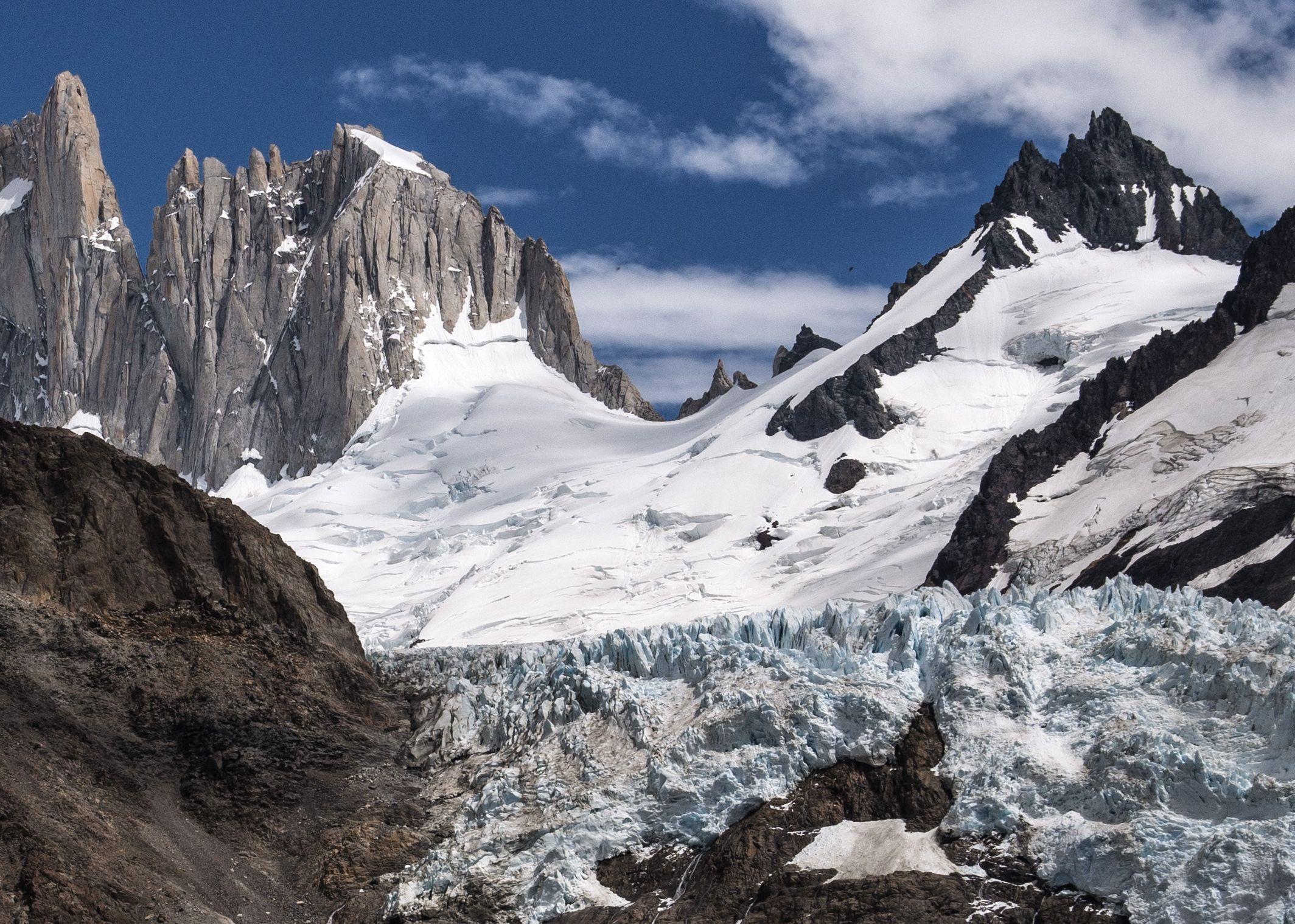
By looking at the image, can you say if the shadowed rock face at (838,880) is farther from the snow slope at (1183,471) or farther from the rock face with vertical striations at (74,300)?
the rock face with vertical striations at (74,300)

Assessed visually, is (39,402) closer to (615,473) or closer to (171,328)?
(171,328)

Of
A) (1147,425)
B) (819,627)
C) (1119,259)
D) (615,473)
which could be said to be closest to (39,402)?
(615,473)

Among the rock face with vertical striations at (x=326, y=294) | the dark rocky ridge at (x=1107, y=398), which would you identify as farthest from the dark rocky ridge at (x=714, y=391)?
the dark rocky ridge at (x=1107, y=398)

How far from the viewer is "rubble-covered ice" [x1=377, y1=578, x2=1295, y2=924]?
43.7m

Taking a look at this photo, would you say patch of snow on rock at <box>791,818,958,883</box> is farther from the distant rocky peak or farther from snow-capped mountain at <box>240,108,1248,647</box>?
the distant rocky peak

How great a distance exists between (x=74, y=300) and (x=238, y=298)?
2128 centimetres

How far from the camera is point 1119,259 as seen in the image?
6329 inches

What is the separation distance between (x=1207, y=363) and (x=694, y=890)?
230 feet

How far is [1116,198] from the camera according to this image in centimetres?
16900

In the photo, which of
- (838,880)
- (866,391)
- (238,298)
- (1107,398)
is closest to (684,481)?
(866,391)

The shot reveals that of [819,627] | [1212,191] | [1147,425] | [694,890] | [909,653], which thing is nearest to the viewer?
[694,890]

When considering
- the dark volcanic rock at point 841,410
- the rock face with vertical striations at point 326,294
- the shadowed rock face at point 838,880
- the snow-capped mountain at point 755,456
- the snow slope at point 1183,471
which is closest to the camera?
the shadowed rock face at point 838,880

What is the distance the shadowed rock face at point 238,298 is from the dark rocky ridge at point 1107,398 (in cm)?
8260

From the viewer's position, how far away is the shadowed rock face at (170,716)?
48.1 m
